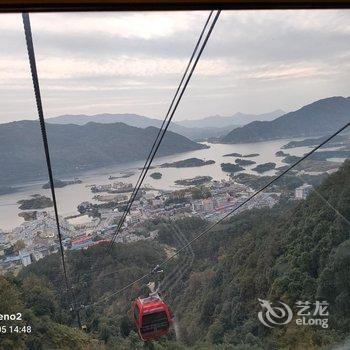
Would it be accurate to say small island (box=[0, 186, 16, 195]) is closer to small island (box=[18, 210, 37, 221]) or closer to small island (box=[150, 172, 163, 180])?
small island (box=[18, 210, 37, 221])

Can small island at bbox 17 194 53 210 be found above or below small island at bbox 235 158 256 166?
below

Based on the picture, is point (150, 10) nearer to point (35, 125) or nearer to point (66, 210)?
point (35, 125)

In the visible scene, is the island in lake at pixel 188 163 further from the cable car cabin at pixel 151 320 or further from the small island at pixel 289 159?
the cable car cabin at pixel 151 320

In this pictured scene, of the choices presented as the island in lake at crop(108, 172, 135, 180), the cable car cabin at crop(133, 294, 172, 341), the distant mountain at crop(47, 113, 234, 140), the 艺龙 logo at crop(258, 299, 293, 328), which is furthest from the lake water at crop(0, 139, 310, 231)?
the 艺龙 logo at crop(258, 299, 293, 328)

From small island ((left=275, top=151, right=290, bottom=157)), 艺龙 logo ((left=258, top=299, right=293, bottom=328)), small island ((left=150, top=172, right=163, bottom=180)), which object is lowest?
艺龙 logo ((left=258, top=299, right=293, bottom=328))

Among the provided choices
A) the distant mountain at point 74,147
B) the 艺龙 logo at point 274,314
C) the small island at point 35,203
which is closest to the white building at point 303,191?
the 艺龙 logo at point 274,314

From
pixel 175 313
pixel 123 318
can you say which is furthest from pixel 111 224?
pixel 175 313

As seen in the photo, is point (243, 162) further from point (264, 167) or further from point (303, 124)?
point (303, 124)
